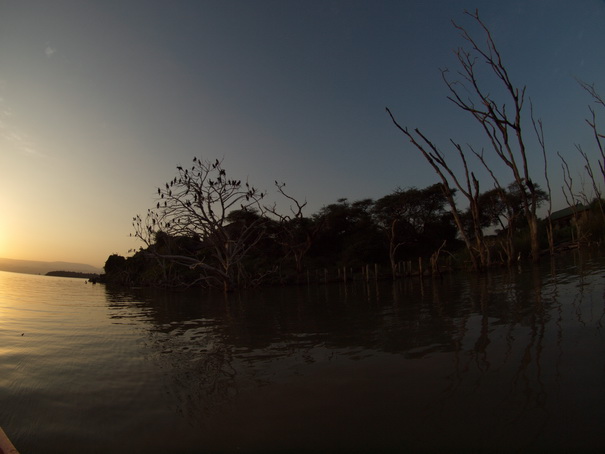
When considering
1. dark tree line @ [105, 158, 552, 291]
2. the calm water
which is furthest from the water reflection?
dark tree line @ [105, 158, 552, 291]

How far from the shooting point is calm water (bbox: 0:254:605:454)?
8.05 ft

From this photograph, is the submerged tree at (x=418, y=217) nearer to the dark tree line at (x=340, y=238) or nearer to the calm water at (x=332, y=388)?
the dark tree line at (x=340, y=238)

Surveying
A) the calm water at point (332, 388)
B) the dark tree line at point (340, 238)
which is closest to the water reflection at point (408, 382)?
the calm water at point (332, 388)

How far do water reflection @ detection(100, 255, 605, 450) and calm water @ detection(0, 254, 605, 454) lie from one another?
0.05ft

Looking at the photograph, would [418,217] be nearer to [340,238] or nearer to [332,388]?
[340,238]

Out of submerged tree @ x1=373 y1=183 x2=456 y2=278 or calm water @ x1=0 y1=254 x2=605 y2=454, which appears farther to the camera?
submerged tree @ x1=373 y1=183 x2=456 y2=278

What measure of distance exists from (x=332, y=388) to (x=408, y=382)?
0.74 meters

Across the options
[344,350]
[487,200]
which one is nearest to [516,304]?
[344,350]

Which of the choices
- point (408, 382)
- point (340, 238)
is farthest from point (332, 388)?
point (340, 238)

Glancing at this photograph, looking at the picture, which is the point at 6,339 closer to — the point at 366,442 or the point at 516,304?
the point at 366,442

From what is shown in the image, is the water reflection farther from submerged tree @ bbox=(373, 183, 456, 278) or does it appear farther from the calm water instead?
submerged tree @ bbox=(373, 183, 456, 278)

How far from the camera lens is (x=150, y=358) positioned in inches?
204

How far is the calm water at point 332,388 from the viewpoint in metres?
2.46

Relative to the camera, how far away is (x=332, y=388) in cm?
344
